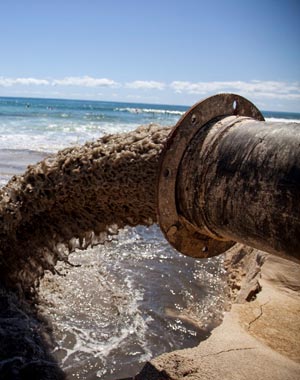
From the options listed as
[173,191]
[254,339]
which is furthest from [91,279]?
[173,191]

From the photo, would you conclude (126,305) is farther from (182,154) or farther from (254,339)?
(182,154)

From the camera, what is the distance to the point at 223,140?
1.72 meters

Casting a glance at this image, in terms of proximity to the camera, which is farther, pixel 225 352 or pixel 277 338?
pixel 277 338

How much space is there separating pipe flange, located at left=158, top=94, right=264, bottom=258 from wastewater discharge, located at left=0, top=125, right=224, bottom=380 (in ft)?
1.06

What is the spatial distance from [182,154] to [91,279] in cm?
260

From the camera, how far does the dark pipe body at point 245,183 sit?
137 cm

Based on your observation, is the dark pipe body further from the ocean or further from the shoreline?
the ocean

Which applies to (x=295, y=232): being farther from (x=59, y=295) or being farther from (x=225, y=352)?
(x=59, y=295)

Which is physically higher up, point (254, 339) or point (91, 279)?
point (254, 339)

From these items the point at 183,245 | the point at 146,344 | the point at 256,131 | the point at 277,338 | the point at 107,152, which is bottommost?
the point at 146,344

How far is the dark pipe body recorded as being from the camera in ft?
4.48

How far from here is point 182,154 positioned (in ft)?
6.07

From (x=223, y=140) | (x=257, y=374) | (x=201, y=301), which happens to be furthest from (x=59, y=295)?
(x=223, y=140)

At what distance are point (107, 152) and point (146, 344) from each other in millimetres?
1616
